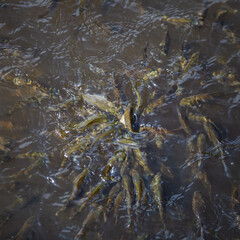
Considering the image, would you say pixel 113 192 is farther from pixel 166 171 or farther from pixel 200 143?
pixel 200 143

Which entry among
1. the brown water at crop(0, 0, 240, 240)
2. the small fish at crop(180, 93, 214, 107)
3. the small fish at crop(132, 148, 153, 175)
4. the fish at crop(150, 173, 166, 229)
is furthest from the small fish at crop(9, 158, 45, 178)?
the small fish at crop(180, 93, 214, 107)

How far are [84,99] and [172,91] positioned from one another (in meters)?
1.12

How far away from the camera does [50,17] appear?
4.18 m

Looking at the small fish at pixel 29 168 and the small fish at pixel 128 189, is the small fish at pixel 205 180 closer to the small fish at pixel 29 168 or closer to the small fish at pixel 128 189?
the small fish at pixel 128 189

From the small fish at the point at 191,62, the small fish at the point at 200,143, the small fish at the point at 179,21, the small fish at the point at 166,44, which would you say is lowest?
the small fish at the point at 200,143

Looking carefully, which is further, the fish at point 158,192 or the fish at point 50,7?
the fish at point 50,7

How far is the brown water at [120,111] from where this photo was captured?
8.56ft

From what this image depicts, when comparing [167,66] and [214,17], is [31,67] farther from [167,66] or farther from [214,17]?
[214,17]

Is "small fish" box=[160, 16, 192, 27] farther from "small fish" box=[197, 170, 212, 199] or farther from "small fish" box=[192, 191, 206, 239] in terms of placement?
"small fish" box=[192, 191, 206, 239]

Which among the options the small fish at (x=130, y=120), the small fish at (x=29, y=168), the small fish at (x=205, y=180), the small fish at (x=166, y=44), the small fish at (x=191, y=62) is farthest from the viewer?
the small fish at (x=166, y=44)

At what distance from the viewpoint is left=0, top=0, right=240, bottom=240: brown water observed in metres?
2.61

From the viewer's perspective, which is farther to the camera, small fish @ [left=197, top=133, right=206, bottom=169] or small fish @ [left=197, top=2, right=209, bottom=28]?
small fish @ [left=197, top=2, right=209, bottom=28]

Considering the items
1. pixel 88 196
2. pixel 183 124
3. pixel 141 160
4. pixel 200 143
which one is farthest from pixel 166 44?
pixel 88 196

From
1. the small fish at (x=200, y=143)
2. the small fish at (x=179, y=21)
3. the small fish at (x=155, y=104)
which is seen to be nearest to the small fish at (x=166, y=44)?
the small fish at (x=179, y=21)
